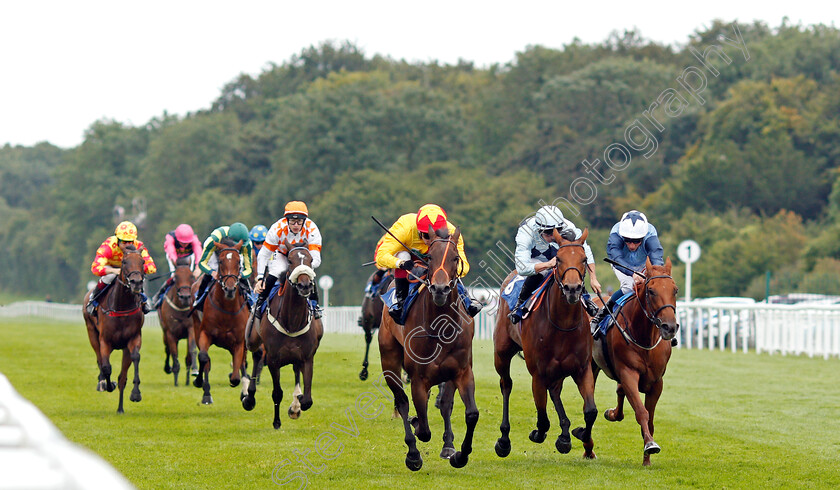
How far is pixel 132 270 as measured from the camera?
487 inches

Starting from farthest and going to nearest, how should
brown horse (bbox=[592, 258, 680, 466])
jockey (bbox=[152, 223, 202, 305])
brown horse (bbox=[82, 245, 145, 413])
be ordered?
jockey (bbox=[152, 223, 202, 305]) → brown horse (bbox=[82, 245, 145, 413]) → brown horse (bbox=[592, 258, 680, 466])

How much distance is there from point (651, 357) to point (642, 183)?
44.2 m

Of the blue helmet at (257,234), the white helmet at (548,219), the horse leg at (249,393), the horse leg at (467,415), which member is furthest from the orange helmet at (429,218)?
the blue helmet at (257,234)

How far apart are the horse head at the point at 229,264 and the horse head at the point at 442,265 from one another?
4.59 meters

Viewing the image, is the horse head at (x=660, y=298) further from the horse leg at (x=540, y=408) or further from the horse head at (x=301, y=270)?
the horse head at (x=301, y=270)

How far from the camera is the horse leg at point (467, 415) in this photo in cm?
830

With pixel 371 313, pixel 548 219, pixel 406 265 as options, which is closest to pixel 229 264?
pixel 371 313

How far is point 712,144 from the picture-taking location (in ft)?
153

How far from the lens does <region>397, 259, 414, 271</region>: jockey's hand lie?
902 centimetres

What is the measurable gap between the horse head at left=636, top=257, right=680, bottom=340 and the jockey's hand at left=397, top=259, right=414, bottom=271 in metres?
1.87

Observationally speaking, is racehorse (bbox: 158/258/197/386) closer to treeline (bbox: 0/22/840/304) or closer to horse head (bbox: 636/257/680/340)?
horse head (bbox: 636/257/680/340)

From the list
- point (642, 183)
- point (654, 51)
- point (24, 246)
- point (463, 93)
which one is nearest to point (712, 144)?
point (642, 183)

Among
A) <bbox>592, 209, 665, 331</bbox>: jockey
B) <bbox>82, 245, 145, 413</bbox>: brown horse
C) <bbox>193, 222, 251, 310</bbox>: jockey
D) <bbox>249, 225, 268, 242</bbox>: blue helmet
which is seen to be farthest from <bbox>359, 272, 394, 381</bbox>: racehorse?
<bbox>592, 209, 665, 331</bbox>: jockey

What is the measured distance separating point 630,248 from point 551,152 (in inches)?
1812
